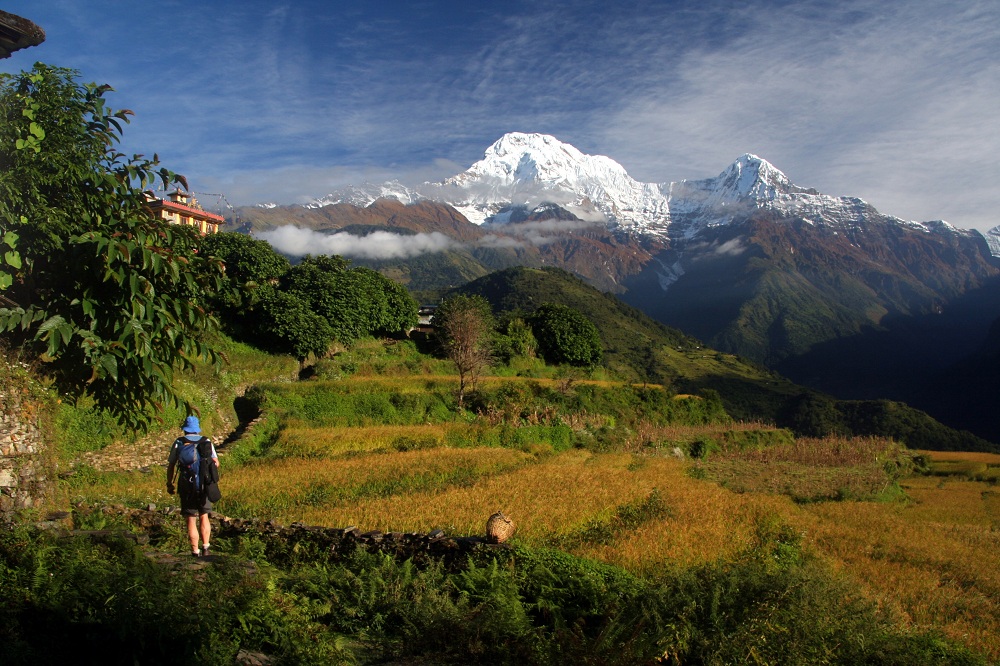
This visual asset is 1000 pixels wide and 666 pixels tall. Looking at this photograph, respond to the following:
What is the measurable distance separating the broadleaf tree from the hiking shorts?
65.2 inches

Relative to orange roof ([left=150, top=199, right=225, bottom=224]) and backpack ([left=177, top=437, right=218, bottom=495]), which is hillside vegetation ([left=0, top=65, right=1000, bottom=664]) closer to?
backpack ([left=177, top=437, right=218, bottom=495])

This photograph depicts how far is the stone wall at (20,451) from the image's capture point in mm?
6641

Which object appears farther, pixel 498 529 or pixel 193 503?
pixel 498 529

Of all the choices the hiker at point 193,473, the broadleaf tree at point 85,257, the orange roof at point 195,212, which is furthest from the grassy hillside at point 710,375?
the broadleaf tree at point 85,257

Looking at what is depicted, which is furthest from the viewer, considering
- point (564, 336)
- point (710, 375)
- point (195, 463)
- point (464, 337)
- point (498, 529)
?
point (710, 375)

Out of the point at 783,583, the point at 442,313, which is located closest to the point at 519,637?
the point at 783,583

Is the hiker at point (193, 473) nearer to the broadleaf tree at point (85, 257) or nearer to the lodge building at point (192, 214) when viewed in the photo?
the broadleaf tree at point (85, 257)

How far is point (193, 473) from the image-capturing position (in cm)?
831

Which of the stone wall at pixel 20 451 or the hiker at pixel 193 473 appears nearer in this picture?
the stone wall at pixel 20 451

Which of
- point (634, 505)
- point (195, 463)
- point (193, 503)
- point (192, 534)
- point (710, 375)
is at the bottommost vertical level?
point (634, 505)

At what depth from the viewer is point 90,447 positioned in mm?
17625

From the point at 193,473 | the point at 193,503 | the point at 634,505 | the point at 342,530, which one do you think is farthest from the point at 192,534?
the point at 634,505

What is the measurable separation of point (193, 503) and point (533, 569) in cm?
469

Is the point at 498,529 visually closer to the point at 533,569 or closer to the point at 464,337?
the point at 533,569
